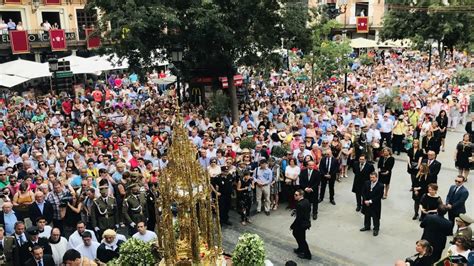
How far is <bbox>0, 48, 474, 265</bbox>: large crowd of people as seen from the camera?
8.88m

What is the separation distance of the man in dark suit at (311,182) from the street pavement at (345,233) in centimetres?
59

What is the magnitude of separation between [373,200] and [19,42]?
27.3 m

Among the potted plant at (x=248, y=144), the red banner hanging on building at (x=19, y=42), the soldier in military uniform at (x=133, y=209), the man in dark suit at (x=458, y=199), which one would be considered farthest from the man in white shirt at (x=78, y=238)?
the red banner hanging on building at (x=19, y=42)

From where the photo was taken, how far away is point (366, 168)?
11914mm

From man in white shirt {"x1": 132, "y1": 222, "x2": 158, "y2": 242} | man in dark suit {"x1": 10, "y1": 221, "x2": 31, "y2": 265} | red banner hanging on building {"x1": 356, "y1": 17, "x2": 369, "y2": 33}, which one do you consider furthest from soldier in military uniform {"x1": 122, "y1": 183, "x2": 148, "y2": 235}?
red banner hanging on building {"x1": 356, "y1": 17, "x2": 369, "y2": 33}

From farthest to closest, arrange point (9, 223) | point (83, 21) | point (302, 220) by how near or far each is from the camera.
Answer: point (83, 21) → point (302, 220) → point (9, 223)

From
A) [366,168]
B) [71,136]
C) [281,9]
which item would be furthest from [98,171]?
[281,9]

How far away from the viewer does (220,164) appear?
12555 millimetres

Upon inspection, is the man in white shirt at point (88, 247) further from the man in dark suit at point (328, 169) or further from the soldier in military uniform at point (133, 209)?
the man in dark suit at point (328, 169)

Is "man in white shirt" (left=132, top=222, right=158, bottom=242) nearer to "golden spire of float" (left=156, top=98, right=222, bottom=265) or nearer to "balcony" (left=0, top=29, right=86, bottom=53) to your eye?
"golden spire of float" (left=156, top=98, right=222, bottom=265)

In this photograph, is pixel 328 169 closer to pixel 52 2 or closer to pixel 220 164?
pixel 220 164

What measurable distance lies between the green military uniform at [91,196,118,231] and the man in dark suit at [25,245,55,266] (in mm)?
2088

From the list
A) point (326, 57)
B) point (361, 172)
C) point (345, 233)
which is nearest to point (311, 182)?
point (361, 172)

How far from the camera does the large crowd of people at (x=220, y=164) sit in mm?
8875
